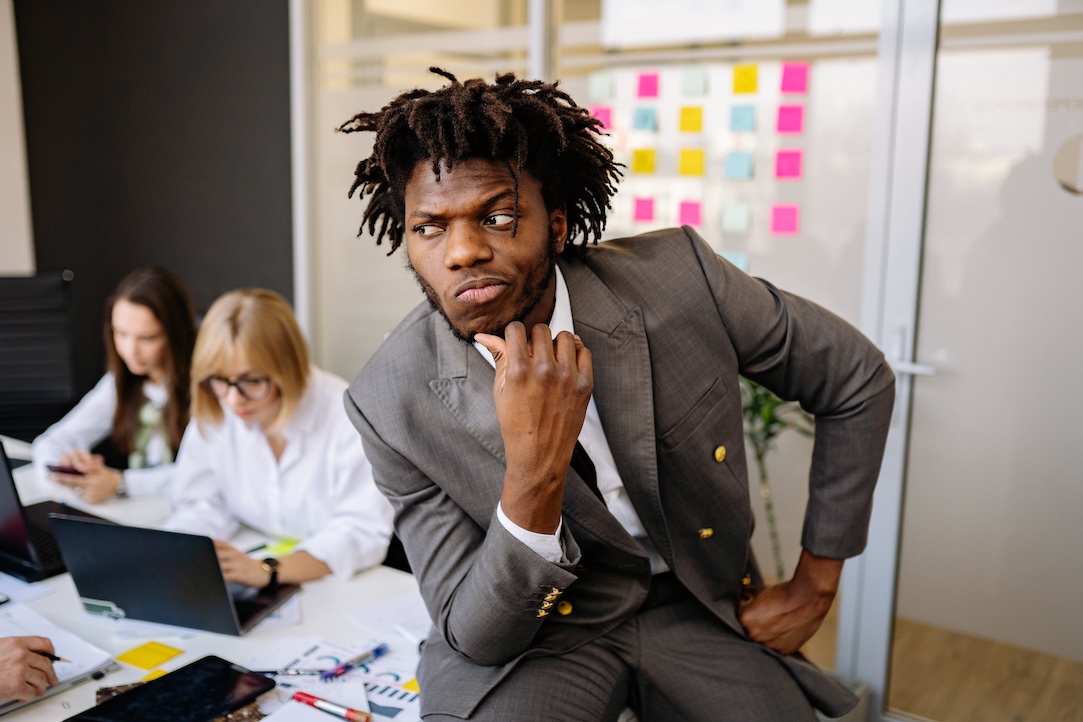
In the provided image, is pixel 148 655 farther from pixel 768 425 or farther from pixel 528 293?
pixel 768 425

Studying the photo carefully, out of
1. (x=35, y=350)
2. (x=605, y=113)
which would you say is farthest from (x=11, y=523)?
(x=605, y=113)

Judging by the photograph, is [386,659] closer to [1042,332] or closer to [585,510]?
[585,510]

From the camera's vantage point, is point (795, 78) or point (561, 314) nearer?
point (561, 314)

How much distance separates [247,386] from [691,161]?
5.16ft

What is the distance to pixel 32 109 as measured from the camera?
506 centimetres

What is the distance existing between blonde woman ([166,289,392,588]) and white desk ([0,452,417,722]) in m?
0.18

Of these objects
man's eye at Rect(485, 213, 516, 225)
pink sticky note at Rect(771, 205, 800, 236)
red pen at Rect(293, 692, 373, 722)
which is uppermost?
man's eye at Rect(485, 213, 516, 225)

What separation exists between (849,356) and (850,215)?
127 centimetres

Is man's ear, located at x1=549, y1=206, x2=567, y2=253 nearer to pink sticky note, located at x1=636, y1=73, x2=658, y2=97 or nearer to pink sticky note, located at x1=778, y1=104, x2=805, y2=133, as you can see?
pink sticky note, located at x1=778, y1=104, x2=805, y2=133

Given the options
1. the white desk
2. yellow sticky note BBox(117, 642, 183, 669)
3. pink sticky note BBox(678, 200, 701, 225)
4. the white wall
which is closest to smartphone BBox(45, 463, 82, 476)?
the white desk

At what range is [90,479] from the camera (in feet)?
8.22

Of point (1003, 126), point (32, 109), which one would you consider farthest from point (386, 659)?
point (32, 109)

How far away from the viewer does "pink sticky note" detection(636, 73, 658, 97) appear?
121 inches

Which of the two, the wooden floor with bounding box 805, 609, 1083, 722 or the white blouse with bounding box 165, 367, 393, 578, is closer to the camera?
the white blouse with bounding box 165, 367, 393, 578
